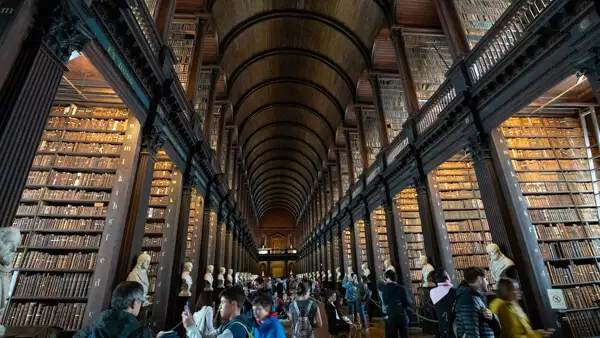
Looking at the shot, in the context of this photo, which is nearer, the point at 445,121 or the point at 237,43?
the point at 445,121

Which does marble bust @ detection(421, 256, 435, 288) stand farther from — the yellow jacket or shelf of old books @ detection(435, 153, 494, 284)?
the yellow jacket

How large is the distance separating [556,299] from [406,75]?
5.79 meters

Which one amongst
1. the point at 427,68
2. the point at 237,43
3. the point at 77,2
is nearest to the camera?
the point at 77,2

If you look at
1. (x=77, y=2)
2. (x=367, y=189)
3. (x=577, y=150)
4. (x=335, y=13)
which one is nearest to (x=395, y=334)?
(x=577, y=150)

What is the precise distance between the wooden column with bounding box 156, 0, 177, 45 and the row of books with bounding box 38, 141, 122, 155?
83.8 inches

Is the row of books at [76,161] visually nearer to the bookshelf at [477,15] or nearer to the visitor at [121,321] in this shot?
the visitor at [121,321]

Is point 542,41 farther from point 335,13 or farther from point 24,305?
point 335,13

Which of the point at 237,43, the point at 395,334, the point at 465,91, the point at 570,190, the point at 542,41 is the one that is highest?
the point at 237,43

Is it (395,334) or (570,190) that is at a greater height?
(570,190)

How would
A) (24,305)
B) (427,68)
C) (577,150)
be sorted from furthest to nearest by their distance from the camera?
(427,68)
(577,150)
(24,305)

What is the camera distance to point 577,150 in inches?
210

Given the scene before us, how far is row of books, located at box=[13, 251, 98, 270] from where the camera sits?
395 centimetres

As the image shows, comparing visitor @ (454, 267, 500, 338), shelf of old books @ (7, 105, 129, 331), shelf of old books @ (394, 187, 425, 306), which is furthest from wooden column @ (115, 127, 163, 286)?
shelf of old books @ (394, 187, 425, 306)

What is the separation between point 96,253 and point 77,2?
3.37 meters
